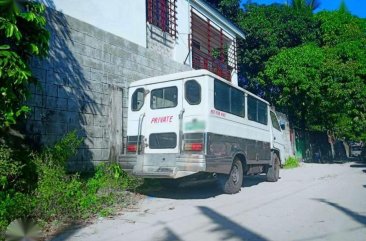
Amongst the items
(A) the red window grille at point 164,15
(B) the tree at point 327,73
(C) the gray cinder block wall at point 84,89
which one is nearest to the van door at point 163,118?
(C) the gray cinder block wall at point 84,89

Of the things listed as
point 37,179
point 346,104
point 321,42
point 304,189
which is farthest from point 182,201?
point 321,42

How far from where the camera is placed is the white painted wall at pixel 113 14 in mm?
9370

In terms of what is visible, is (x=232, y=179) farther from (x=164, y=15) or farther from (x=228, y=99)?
(x=164, y=15)

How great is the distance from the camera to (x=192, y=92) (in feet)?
25.5

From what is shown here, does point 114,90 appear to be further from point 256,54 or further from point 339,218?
point 256,54

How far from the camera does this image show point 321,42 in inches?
957

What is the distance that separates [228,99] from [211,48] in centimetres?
1061

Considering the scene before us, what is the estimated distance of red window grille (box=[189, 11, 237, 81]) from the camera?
16.8 meters

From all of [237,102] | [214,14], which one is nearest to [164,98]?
[237,102]

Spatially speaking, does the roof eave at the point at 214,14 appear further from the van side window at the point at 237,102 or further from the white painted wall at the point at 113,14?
the van side window at the point at 237,102

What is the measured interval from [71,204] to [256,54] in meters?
18.8

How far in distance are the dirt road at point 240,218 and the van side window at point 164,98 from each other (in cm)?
217

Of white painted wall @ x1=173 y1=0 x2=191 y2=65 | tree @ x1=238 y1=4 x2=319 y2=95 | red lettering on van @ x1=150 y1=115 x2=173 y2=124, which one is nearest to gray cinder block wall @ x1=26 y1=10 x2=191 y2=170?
red lettering on van @ x1=150 y1=115 x2=173 y2=124

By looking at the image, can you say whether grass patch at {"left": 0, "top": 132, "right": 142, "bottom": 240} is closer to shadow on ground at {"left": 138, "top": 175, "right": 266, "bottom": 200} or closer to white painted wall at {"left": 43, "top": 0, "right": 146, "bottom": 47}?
shadow on ground at {"left": 138, "top": 175, "right": 266, "bottom": 200}
